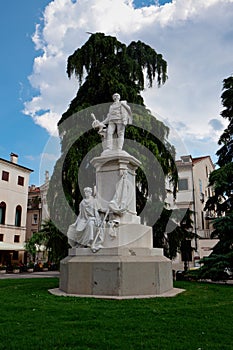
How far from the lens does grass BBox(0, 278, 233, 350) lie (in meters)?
4.37

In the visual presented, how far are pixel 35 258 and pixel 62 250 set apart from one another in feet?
89.3

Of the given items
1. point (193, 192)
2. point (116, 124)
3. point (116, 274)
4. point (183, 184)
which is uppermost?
point (183, 184)

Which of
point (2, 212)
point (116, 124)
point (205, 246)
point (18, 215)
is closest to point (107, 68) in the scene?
point (116, 124)

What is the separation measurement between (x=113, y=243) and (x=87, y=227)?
0.89 metres

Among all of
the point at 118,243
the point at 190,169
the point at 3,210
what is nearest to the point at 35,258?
the point at 3,210

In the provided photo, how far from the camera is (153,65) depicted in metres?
22.1

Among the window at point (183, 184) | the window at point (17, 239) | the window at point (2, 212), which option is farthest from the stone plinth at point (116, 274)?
the window at point (17, 239)

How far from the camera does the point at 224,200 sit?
58.6ft

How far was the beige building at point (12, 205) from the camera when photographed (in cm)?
3917

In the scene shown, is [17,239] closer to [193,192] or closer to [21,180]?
[21,180]

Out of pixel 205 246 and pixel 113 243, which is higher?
pixel 113 243

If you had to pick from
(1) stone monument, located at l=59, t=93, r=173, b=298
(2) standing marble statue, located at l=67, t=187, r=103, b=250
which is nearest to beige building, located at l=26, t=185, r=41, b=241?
(1) stone monument, located at l=59, t=93, r=173, b=298

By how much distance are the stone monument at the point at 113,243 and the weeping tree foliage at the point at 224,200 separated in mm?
4091

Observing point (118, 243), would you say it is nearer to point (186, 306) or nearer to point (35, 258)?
point (186, 306)
